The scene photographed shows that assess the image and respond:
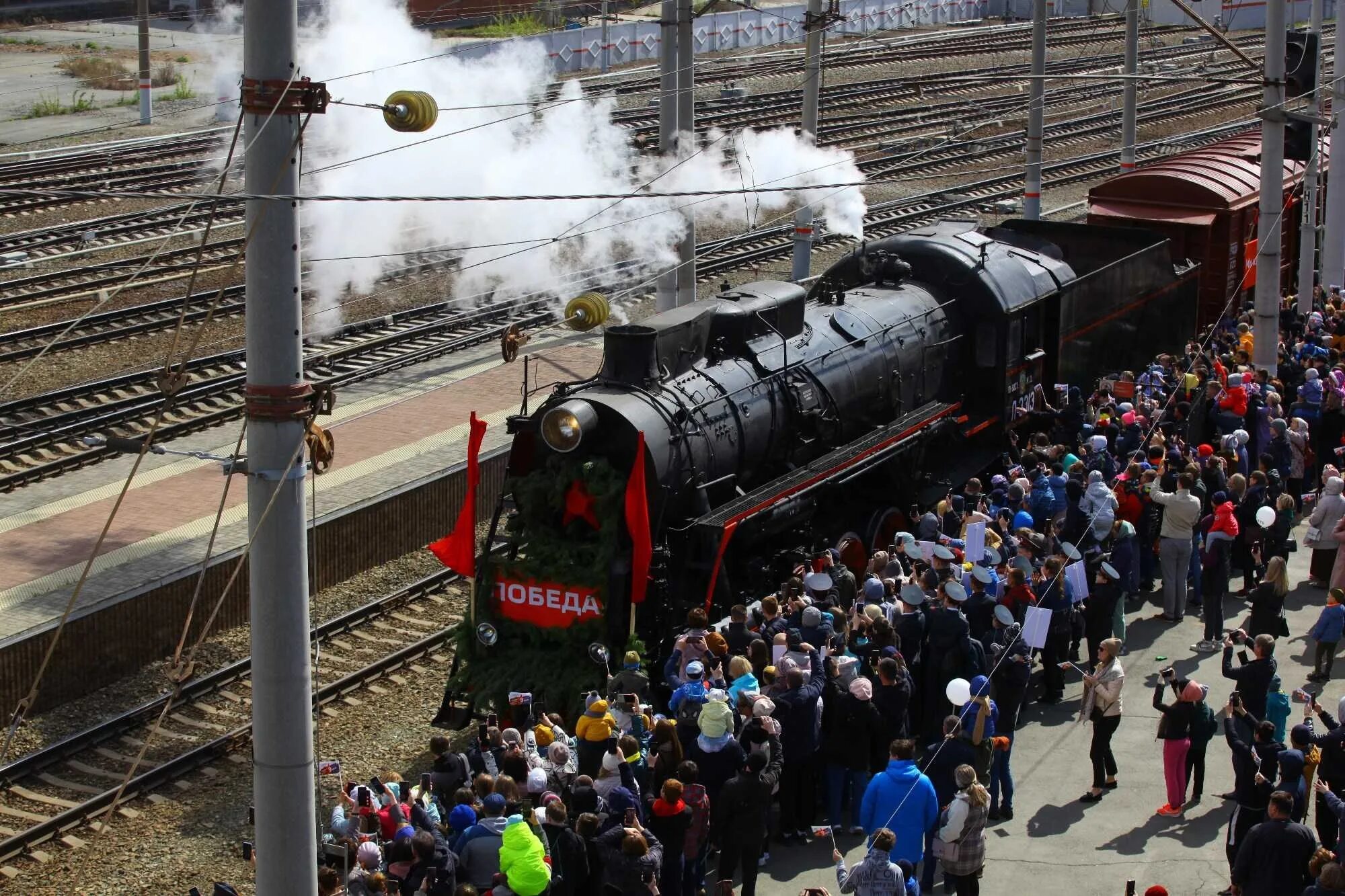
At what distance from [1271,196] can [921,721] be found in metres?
8.30

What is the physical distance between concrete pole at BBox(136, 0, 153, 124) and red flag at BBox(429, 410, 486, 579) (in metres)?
23.7

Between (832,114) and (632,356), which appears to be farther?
(832,114)

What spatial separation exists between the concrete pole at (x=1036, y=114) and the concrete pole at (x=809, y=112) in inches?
123

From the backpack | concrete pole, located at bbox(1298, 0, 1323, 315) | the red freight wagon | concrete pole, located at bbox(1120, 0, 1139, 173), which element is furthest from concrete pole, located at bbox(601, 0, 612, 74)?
the backpack

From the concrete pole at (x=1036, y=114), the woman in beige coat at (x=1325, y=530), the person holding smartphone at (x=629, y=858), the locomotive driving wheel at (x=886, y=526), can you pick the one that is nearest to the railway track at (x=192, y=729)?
the person holding smartphone at (x=629, y=858)

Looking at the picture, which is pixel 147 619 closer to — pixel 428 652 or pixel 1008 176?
pixel 428 652

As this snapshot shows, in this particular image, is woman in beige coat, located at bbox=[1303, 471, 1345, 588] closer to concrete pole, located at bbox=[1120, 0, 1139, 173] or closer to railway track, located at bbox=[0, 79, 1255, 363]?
railway track, located at bbox=[0, 79, 1255, 363]

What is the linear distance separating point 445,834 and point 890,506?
709 cm

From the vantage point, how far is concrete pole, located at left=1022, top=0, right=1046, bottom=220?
70.3ft

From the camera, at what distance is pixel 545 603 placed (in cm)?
1220

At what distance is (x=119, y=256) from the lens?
25.7m

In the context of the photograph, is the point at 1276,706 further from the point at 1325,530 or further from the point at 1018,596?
the point at 1325,530

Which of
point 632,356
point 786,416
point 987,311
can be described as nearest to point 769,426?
point 786,416

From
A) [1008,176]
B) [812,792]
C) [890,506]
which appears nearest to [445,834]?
[812,792]
